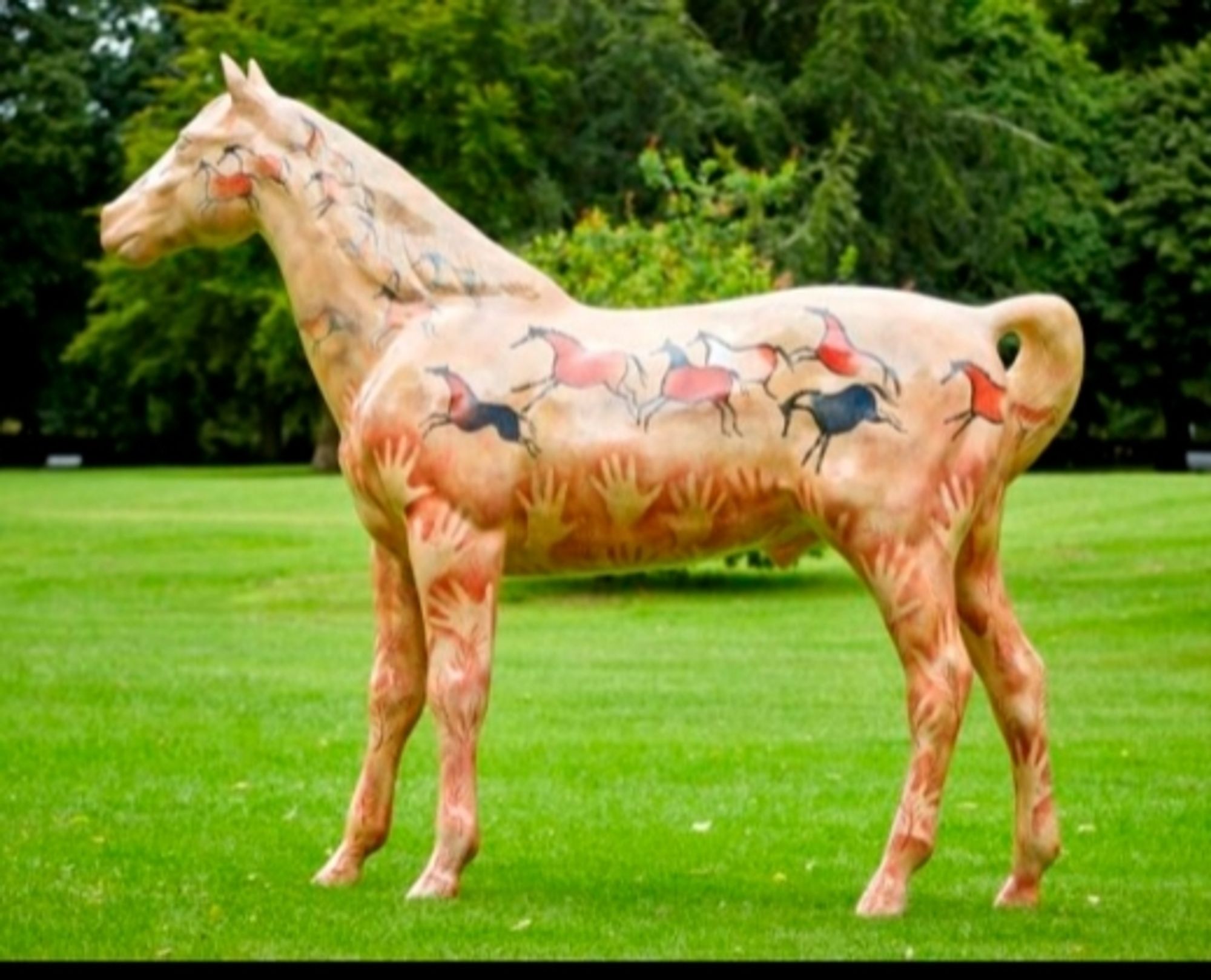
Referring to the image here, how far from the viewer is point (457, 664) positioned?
34.0 ft

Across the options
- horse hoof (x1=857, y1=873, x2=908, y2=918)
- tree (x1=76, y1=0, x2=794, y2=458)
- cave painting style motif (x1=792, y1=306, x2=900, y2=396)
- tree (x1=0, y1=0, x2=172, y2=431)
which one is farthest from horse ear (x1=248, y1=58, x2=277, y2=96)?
tree (x1=0, y1=0, x2=172, y2=431)

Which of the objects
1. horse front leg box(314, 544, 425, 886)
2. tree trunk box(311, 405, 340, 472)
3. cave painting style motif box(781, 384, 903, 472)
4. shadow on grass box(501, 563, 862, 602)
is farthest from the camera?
tree trunk box(311, 405, 340, 472)

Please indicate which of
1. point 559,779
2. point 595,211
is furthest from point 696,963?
point 595,211

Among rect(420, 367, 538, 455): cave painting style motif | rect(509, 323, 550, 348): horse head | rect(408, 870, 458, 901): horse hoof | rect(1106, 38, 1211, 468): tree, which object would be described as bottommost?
rect(1106, 38, 1211, 468): tree

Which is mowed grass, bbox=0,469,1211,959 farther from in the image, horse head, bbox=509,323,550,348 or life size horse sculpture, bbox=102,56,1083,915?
horse head, bbox=509,323,550,348

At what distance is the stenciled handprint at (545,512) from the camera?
10.3m

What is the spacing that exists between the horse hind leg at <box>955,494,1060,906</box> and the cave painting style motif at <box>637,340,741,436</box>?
105cm

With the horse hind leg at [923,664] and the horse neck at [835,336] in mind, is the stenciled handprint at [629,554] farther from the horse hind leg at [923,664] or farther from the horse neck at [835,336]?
the horse neck at [835,336]

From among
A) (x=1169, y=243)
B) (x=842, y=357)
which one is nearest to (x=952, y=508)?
(x=842, y=357)

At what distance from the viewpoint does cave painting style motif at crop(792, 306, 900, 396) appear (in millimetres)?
10133

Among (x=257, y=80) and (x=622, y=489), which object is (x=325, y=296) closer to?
(x=257, y=80)

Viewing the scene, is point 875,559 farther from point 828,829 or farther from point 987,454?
point 828,829
